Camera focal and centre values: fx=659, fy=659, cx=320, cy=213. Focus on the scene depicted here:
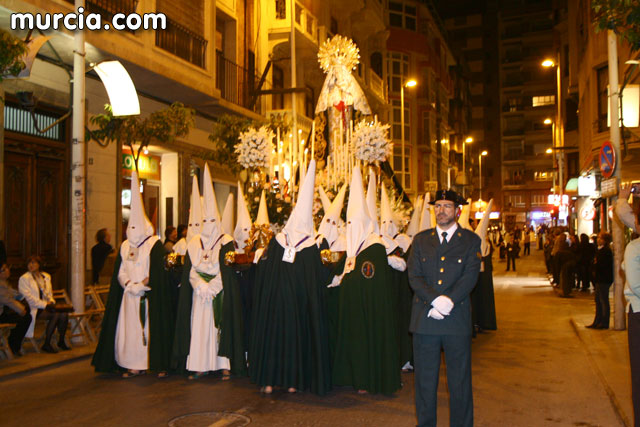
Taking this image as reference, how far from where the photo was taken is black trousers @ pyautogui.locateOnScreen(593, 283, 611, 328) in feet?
41.8

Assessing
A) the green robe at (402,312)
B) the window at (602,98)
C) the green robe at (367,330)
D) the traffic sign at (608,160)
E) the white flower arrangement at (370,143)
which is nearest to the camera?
the green robe at (367,330)

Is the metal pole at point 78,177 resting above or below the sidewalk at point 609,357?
above

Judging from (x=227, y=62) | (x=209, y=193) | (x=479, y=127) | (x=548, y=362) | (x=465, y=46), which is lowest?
(x=548, y=362)

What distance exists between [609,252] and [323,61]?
273 inches

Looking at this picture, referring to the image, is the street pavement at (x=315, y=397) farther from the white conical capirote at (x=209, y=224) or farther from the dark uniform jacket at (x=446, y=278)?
the white conical capirote at (x=209, y=224)

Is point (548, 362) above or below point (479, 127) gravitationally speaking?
below

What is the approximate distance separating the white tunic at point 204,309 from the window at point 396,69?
1594 inches

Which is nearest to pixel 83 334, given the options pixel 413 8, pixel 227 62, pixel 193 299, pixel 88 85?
pixel 193 299

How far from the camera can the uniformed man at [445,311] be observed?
5559 mm

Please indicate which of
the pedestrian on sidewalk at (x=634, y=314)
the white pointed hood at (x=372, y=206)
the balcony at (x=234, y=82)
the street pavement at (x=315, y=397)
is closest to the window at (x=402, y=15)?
the balcony at (x=234, y=82)

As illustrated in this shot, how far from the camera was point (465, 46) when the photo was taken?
8812cm

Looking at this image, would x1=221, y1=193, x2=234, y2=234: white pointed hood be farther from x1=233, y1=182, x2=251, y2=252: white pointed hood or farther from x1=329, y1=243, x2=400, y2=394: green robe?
x1=329, y1=243, x2=400, y2=394: green robe

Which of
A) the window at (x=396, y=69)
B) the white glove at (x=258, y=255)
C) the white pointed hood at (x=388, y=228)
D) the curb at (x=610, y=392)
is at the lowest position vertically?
the curb at (x=610, y=392)

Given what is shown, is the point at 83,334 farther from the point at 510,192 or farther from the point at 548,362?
the point at 510,192
